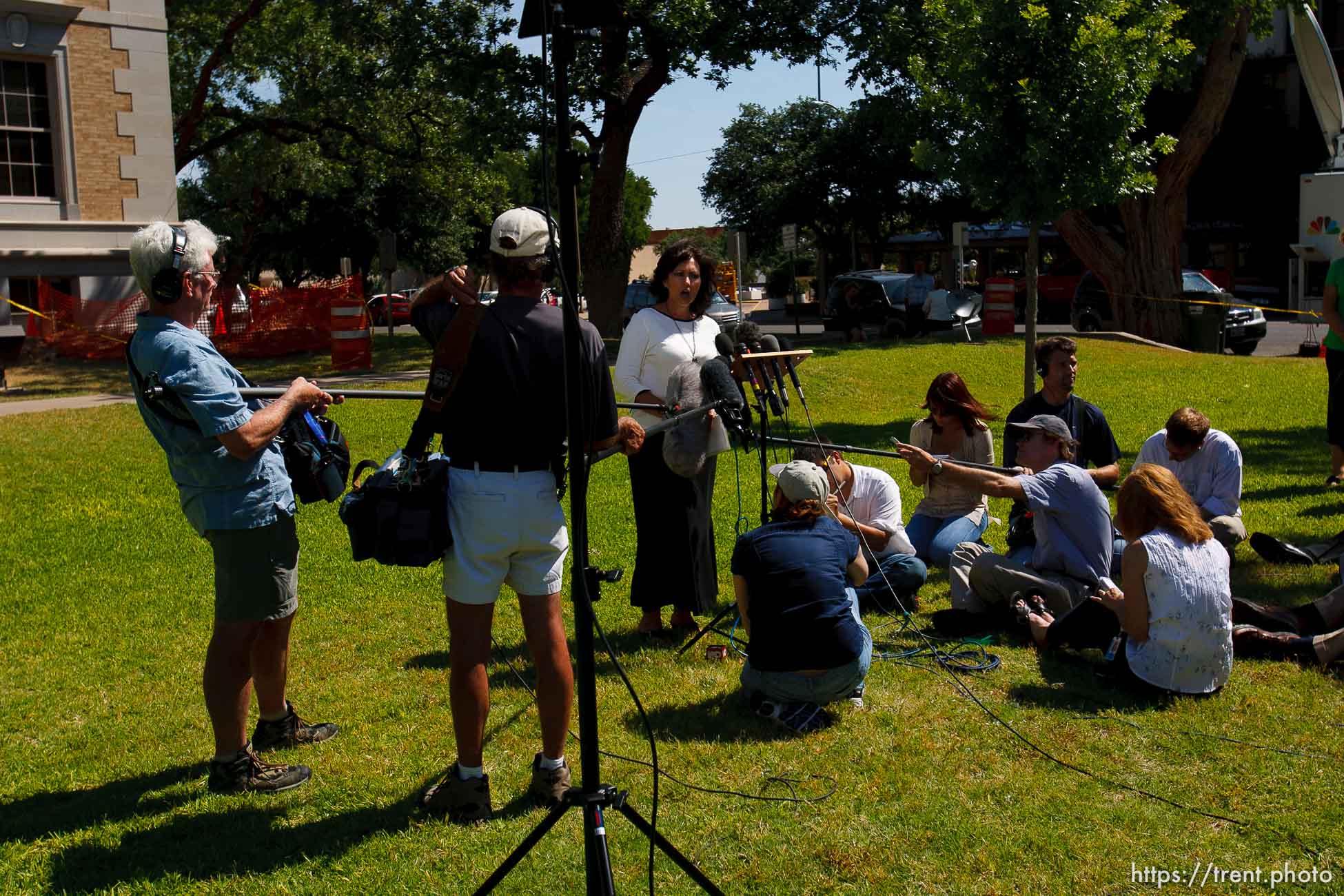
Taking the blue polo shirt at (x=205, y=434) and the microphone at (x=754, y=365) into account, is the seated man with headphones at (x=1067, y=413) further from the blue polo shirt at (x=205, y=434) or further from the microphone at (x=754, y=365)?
the blue polo shirt at (x=205, y=434)

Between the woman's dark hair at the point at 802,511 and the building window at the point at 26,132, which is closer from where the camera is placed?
the woman's dark hair at the point at 802,511

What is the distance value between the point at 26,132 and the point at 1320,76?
20.6 meters

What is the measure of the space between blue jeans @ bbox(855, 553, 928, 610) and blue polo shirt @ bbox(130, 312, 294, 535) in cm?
331

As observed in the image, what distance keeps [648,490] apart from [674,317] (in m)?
0.84

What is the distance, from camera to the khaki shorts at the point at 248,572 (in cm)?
422

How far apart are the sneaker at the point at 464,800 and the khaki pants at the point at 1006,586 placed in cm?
296

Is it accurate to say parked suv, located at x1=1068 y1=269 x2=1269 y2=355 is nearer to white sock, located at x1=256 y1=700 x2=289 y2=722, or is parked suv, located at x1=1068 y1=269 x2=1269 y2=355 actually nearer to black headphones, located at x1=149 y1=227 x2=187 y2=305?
white sock, located at x1=256 y1=700 x2=289 y2=722

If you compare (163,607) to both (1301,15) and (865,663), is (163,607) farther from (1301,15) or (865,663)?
(1301,15)

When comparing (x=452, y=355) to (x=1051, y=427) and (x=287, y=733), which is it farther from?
(x=1051, y=427)

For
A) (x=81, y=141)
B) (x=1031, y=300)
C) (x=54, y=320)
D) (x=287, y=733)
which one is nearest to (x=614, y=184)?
(x=81, y=141)

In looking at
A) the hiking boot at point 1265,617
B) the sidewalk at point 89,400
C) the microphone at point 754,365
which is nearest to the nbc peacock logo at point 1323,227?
the sidewalk at point 89,400

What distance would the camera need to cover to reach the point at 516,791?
436 cm

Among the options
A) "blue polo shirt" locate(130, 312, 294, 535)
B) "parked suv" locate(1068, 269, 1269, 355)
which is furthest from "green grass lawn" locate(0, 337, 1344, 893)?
"parked suv" locate(1068, 269, 1269, 355)

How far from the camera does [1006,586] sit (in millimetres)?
6062
